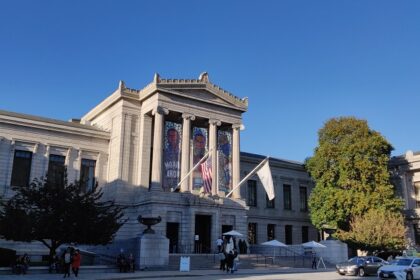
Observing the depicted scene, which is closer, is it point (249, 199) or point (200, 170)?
point (200, 170)

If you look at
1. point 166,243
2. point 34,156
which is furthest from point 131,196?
point 166,243

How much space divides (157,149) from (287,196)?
21781 millimetres

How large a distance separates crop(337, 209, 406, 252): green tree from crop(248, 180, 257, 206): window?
12.0 metres

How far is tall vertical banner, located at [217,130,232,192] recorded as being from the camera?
43031 mm

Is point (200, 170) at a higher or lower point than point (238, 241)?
higher

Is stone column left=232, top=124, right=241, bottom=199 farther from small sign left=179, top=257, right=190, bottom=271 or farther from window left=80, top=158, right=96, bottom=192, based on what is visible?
small sign left=179, top=257, right=190, bottom=271

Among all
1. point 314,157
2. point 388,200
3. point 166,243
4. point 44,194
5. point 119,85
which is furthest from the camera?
point 314,157

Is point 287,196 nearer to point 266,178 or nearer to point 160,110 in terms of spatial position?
point 266,178

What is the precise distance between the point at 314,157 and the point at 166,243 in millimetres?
25026

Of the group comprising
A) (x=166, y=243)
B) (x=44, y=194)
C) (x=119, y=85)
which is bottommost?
(x=166, y=243)

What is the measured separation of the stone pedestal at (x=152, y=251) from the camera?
28.2 metres

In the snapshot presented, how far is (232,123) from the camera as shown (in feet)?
146

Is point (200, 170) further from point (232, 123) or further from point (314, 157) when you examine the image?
point (314, 157)

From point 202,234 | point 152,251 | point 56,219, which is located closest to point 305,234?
point 202,234
